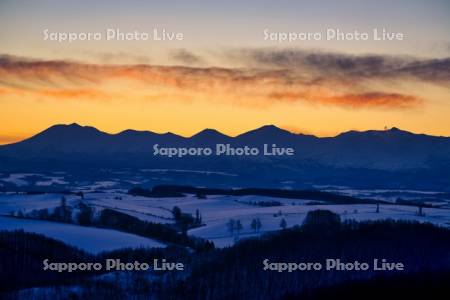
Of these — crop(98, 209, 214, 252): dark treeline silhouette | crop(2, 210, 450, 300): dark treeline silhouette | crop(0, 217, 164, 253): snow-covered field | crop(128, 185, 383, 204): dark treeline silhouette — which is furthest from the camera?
crop(128, 185, 383, 204): dark treeline silhouette

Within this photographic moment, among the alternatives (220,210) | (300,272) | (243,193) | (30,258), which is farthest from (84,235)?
(243,193)

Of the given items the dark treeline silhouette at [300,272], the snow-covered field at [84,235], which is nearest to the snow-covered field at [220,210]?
the snow-covered field at [84,235]

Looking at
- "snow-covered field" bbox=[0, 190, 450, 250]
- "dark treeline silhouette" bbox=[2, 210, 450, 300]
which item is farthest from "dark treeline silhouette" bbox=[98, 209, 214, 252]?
"dark treeline silhouette" bbox=[2, 210, 450, 300]

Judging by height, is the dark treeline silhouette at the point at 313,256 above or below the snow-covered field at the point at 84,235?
below

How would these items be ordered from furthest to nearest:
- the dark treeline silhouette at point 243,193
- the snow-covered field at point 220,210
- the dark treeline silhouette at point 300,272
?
the dark treeline silhouette at point 243,193
the snow-covered field at point 220,210
the dark treeline silhouette at point 300,272

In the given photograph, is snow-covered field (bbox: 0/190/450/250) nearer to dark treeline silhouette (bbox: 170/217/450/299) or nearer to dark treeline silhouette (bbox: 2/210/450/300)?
dark treeline silhouette (bbox: 2/210/450/300)

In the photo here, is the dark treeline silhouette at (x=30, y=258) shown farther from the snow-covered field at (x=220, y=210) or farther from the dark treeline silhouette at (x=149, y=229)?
the dark treeline silhouette at (x=149, y=229)

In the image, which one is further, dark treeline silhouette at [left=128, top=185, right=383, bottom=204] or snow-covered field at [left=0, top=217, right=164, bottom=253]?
dark treeline silhouette at [left=128, top=185, right=383, bottom=204]

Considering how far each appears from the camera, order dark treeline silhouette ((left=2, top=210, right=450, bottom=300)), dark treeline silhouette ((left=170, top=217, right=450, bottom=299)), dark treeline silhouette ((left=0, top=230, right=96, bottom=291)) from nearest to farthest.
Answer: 1. dark treeline silhouette ((left=2, top=210, right=450, bottom=300))
2. dark treeline silhouette ((left=170, top=217, right=450, bottom=299))
3. dark treeline silhouette ((left=0, top=230, right=96, bottom=291))
